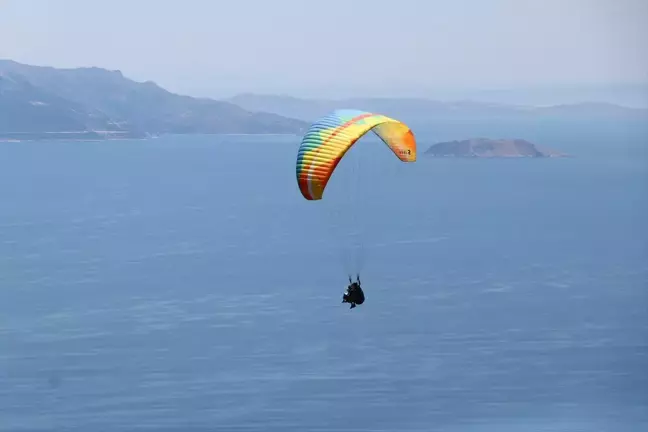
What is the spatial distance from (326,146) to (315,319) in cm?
4230

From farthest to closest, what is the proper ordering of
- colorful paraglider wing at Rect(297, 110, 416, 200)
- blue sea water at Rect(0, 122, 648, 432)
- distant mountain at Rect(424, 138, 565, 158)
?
distant mountain at Rect(424, 138, 565, 158) < blue sea water at Rect(0, 122, 648, 432) < colorful paraglider wing at Rect(297, 110, 416, 200)

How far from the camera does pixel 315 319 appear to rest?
67875mm

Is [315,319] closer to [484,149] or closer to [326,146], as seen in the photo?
[326,146]

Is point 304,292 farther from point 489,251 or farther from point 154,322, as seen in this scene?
point 489,251

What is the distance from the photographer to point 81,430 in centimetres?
5178

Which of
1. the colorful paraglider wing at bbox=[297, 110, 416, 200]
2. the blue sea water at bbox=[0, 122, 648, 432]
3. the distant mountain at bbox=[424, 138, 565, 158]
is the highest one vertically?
the distant mountain at bbox=[424, 138, 565, 158]

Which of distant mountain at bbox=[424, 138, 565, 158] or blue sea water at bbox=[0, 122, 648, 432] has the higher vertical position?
distant mountain at bbox=[424, 138, 565, 158]

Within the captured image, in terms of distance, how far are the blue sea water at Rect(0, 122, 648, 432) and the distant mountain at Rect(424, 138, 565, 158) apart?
71.5 metres

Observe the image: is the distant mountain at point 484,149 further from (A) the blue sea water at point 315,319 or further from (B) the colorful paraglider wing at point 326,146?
(B) the colorful paraglider wing at point 326,146

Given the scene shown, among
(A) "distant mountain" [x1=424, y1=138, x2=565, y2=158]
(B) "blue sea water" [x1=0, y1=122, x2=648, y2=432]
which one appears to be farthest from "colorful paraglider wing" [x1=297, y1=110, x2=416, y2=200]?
(A) "distant mountain" [x1=424, y1=138, x2=565, y2=158]

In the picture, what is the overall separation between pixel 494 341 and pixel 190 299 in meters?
20.5

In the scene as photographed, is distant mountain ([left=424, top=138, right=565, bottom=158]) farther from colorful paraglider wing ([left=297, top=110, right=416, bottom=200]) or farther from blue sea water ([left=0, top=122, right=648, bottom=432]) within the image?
colorful paraglider wing ([left=297, top=110, right=416, bottom=200])

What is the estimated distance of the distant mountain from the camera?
19275 cm

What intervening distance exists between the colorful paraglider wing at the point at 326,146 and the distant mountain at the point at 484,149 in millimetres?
166549
